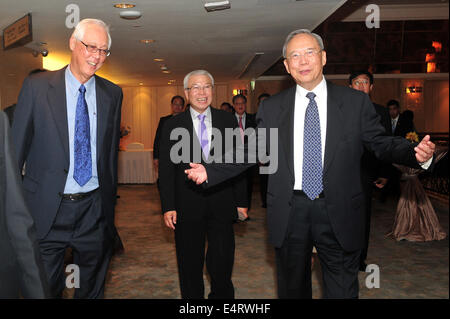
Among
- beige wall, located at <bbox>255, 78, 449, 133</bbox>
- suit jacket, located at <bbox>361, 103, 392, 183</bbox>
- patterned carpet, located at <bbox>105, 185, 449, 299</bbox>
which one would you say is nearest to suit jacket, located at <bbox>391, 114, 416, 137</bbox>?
patterned carpet, located at <bbox>105, 185, 449, 299</bbox>

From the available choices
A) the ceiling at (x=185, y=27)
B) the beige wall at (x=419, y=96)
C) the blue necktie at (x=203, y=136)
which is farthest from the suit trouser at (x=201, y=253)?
the beige wall at (x=419, y=96)

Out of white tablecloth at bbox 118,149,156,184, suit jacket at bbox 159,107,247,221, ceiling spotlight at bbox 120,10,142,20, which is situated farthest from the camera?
white tablecloth at bbox 118,149,156,184

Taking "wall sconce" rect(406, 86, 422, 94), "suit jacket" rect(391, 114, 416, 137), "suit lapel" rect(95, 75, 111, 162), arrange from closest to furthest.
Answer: "suit lapel" rect(95, 75, 111, 162) < "suit jacket" rect(391, 114, 416, 137) < "wall sconce" rect(406, 86, 422, 94)

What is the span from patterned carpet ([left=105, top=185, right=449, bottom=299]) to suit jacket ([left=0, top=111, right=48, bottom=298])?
272cm

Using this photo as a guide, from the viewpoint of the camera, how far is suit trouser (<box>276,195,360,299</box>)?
2.38 metres

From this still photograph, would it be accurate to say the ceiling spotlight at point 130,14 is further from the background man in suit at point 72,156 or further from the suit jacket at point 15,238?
the suit jacket at point 15,238

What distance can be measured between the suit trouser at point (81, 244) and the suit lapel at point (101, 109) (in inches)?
11.5

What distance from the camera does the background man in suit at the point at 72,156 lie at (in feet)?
7.69

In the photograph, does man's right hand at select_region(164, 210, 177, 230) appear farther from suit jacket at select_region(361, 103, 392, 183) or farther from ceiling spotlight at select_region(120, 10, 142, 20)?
ceiling spotlight at select_region(120, 10, 142, 20)

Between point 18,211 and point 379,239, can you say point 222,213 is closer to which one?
point 18,211

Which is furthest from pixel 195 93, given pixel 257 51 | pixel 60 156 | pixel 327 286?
pixel 257 51

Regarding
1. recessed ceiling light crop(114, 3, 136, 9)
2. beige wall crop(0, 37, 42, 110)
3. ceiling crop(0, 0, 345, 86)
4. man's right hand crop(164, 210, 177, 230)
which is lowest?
man's right hand crop(164, 210, 177, 230)

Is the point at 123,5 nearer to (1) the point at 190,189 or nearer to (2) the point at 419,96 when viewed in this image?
(1) the point at 190,189

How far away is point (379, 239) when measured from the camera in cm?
587
